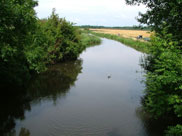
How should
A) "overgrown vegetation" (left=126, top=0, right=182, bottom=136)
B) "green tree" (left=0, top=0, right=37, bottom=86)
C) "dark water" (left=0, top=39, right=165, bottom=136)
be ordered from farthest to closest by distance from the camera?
1. "dark water" (left=0, top=39, right=165, bottom=136)
2. "green tree" (left=0, top=0, right=37, bottom=86)
3. "overgrown vegetation" (left=126, top=0, right=182, bottom=136)

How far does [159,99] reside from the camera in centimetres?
746

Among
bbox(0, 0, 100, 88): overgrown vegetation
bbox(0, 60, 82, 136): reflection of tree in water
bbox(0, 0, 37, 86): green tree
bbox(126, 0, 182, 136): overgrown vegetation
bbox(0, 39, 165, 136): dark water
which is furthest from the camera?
bbox(0, 60, 82, 136): reflection of tree in water

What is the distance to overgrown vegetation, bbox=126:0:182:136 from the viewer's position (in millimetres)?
6121

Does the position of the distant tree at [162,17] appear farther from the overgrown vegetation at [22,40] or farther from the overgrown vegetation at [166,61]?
the overgrown vegetation at [22,40]

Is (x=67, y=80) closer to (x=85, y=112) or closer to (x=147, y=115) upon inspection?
(x=85, y=112)

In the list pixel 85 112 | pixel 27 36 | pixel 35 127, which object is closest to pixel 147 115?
pixel 85 112

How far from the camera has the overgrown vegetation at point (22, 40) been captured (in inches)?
364

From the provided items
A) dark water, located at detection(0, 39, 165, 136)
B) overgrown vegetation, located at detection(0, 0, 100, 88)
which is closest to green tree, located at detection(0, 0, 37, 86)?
overgrown vegetation, located at detection(0, 0, 100, 88)

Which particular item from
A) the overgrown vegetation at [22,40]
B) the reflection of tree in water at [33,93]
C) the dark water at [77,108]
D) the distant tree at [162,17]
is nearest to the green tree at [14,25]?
the overgrown vegetation at [22,40]

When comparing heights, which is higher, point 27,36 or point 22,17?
point 22,17

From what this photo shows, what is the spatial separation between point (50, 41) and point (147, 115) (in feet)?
55.0

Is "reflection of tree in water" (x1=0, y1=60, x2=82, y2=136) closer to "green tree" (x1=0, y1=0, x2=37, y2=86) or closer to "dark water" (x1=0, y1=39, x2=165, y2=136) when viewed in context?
"dark water" (x1=0, y1=39, x2=165, y2=136)

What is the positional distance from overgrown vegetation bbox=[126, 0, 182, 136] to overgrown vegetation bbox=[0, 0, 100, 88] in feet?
19.8

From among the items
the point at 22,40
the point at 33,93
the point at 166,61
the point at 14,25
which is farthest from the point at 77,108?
the point at 166,61
